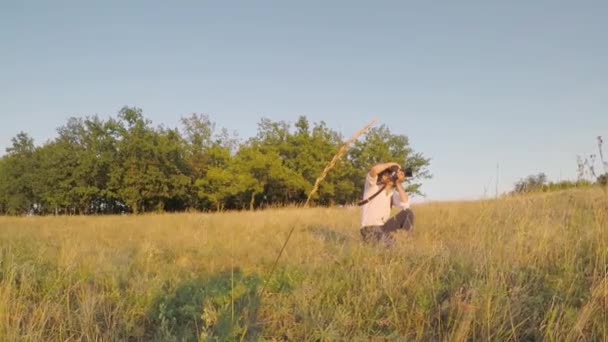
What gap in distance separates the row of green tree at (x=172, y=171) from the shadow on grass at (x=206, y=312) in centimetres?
2928

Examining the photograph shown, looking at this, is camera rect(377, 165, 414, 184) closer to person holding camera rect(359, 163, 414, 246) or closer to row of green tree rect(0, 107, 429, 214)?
person holding camera rect(359, 163, 414, 246)

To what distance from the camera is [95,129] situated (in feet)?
122

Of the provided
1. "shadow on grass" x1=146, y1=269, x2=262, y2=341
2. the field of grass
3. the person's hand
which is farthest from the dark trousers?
"shadow on grass" x1=146, y1=269, x2=262, y2=341

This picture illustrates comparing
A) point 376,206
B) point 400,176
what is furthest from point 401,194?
point 376,206

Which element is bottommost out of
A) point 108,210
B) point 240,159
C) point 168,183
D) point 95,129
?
point 108,210

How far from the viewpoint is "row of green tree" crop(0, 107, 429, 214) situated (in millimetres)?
34344

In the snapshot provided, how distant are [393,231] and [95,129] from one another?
38135mm

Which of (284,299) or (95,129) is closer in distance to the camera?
(284,299)

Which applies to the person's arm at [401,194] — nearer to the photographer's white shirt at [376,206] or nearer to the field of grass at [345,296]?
the photographer's white shirt at [376,206]

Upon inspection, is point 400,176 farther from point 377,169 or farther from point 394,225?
point 394,225

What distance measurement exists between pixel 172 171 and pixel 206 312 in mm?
35855

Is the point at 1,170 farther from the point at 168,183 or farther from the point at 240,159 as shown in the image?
the point at 240,159

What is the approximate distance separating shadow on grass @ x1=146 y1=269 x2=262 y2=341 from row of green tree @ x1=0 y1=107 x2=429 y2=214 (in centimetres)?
2928

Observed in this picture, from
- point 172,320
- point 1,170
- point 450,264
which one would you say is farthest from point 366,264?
point 1,170
